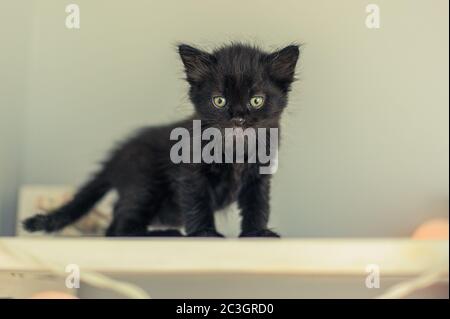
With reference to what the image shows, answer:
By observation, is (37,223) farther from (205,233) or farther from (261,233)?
(261,233)

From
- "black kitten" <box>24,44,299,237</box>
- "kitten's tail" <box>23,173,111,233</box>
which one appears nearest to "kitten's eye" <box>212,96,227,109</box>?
"black kitten" <box>24,44,299,237</box>

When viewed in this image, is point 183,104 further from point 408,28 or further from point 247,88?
point 408,28

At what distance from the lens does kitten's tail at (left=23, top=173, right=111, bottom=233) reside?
61.2 inches

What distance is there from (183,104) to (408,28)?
0.67 meters

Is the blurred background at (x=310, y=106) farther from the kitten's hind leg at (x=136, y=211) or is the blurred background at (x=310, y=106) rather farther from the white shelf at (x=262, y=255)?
the white shelf at (x=262, y=255)

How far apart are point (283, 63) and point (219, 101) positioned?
0.57 feet

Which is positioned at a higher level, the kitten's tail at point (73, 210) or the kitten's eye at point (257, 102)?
the kitten's eye at point (257, 102)

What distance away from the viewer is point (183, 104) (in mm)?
1563

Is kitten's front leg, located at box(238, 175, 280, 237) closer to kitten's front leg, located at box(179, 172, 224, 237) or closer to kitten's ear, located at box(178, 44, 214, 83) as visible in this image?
kitten's front leg, located at box(179, 172, 224, 237)

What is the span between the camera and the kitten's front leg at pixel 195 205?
4.56ft

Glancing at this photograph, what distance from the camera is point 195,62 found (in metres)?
1.37

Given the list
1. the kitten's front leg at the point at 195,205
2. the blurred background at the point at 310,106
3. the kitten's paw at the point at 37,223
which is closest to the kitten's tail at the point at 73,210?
the kitten's paw at the point at 37,223

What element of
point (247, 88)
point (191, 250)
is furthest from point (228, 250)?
point (247, 88)

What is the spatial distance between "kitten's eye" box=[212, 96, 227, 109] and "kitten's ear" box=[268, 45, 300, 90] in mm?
130
